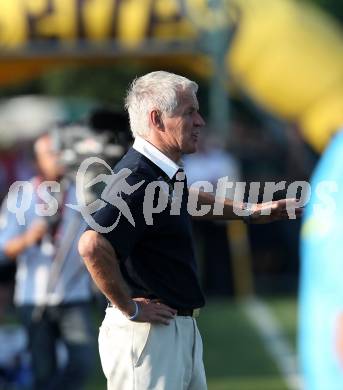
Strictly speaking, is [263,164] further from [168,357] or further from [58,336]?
[168,357]

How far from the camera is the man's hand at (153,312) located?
508 cm

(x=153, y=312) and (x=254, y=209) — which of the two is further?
(x=254, y=209)

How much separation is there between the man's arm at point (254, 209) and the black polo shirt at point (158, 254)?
0.40 m

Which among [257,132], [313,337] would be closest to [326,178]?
[313,337]

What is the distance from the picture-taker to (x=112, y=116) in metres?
7.81

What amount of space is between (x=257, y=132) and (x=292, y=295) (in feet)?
13.0

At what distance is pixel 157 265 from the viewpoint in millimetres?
5121

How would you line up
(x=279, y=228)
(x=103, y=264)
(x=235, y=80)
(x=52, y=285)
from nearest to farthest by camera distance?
1. (x=103, y=264)
2. (x=52, y=285)
3. (x=235, y=80)
4. (x=279, y=228)

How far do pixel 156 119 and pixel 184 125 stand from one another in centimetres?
11

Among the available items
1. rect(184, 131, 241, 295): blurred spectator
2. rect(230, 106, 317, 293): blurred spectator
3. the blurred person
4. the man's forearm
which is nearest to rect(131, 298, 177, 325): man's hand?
the man's forearm

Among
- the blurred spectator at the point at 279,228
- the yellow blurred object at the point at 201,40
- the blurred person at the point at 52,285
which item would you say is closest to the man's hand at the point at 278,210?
the blurred person at the point at 52,285

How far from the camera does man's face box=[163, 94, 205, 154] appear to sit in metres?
5.08

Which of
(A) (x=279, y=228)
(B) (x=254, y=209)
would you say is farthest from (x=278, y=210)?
(A) (x=279, y=228)

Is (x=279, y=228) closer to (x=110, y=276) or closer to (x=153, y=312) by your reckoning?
(x=153, y=312)
